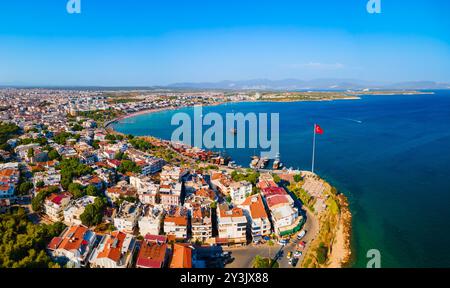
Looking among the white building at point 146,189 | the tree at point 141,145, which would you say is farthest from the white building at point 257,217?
the tree at point 141,145

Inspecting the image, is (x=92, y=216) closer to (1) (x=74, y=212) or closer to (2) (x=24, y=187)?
(1) (x=74, y=212)

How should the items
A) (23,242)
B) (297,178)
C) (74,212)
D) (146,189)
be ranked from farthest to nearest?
(297,178)
(146,189)
(74,212)
(23,242)

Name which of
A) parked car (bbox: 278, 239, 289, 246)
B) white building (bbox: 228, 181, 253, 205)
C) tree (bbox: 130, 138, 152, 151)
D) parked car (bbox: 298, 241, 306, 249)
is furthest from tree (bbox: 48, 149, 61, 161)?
parked car (bbox: 298, 241, 306, 249)

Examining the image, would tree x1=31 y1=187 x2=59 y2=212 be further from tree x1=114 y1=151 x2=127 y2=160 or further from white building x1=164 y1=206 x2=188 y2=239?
tree x1=114 y1=151 x2=127 y2=160

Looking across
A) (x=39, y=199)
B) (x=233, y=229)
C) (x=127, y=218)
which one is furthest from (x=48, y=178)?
(x=233, y=229)

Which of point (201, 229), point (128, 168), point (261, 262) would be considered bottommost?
point (261, 262)
